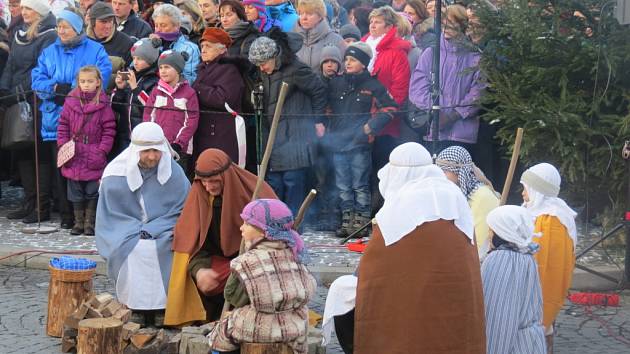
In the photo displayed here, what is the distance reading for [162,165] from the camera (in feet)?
30.2

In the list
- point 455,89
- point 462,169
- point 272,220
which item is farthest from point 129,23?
point 272,220

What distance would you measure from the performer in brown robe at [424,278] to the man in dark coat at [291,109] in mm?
4552

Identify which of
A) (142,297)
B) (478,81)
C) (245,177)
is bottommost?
(142,297)

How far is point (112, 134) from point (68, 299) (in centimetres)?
328

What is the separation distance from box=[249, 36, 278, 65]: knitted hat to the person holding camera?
1.02 metres

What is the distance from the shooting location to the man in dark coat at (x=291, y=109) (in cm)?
1141

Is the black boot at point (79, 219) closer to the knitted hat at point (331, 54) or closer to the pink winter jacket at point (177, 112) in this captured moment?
the pink winter jacket at point (177, 112)

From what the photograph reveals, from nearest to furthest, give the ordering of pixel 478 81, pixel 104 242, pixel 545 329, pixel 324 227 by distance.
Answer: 1. pixel 545 329
2. pixel 104 242
3. pixel 478 81
4. pixel 324 227

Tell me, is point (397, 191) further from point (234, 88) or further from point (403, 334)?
point (234, 88)

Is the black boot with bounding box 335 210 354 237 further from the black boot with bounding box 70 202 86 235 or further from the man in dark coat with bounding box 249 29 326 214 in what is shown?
the black boot with bounding box 70 202 86 235

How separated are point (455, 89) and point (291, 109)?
155 centimetres

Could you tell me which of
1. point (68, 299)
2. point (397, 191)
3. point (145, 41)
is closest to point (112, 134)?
point (145, 41)

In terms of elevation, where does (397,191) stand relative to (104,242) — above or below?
above

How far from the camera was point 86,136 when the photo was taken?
37.8 ft
